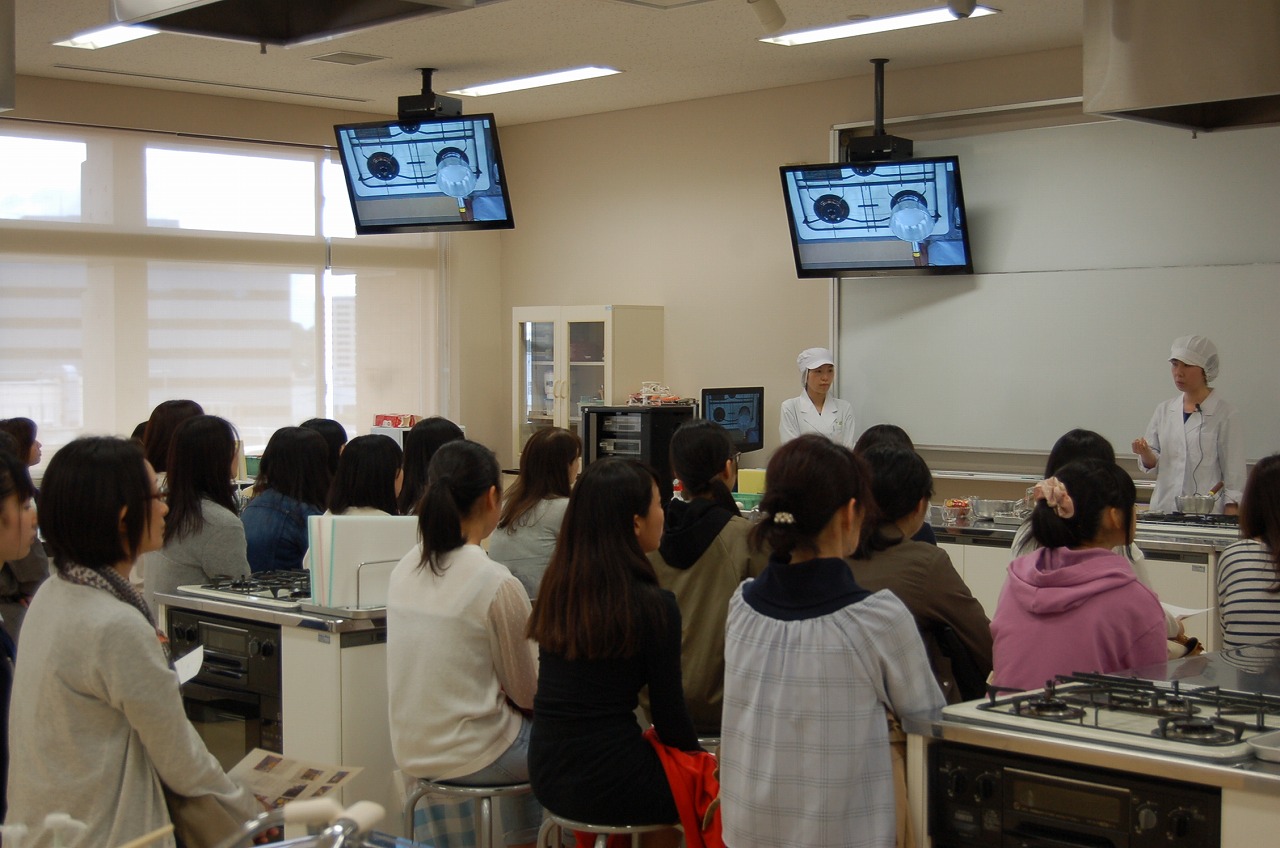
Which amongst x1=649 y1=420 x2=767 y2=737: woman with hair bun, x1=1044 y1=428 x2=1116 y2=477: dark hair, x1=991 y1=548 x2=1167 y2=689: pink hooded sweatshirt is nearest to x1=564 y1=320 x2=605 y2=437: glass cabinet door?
x1=1044 y1=428 x2=1116 y2=477: dark hair

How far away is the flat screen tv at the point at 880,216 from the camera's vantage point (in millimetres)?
6816

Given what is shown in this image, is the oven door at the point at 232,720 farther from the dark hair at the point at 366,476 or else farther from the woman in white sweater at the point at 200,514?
the dark hair at the point at 366,476

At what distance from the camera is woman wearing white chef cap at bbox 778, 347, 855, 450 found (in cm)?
719

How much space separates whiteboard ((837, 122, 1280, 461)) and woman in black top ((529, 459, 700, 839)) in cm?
451

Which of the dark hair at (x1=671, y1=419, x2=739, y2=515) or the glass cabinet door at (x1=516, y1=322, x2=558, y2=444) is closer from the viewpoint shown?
the dark hair at (x1=671, y1=419, x2=739, y2=515)

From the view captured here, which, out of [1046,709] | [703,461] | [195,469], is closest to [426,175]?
[195,469]

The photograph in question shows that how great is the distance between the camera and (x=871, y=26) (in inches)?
241

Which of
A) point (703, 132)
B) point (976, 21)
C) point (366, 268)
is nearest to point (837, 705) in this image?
point (976, 21)

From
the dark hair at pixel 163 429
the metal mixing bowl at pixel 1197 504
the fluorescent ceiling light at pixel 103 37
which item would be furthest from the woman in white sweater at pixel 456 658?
the fluorescent ceiling light at pixel 103 37

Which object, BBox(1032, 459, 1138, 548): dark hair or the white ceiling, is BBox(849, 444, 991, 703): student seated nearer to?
BBox(1032, 459, 1138, 548): dark hair

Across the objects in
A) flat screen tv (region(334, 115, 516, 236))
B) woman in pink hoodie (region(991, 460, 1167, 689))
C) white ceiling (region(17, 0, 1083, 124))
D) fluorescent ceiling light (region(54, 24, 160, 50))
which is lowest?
woman in pink hoodie (region(991, 460, 1167, 689))

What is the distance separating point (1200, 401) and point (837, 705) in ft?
14.4

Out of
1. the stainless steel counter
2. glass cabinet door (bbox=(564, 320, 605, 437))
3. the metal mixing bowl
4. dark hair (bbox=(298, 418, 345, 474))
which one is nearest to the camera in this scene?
the stainless steel counter

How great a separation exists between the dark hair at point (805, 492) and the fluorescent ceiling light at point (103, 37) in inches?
202
